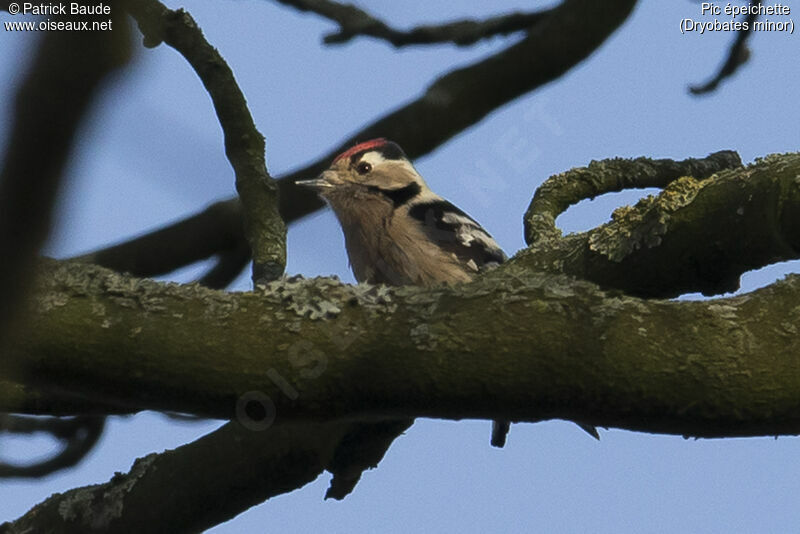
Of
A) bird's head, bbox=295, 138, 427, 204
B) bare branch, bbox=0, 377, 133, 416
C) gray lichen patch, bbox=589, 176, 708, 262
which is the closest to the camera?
gray lichen patch, bbox=589, 176, 708, 262

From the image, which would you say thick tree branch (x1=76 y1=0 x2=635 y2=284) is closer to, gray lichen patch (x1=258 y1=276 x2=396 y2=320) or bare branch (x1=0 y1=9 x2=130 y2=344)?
gray lichen patch (x1=258 y1=276 x2=396 y2=320)

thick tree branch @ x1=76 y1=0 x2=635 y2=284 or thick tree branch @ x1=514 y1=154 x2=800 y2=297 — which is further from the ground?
thick tree branch @ x1=76 y1=0 x2=635 y2=284

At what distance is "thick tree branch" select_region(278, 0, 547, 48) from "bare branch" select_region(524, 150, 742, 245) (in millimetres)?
1616

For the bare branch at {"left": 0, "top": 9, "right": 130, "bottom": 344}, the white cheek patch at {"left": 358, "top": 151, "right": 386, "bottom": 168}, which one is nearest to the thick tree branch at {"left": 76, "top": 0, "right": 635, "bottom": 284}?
the white cheek patch at {"left": 358, "top": 151, "right": 386, "bottom": 168}

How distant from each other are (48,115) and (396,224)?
5.04 metres

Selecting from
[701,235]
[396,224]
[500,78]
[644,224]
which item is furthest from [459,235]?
[701,235]

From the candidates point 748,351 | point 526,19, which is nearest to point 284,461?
point 748,351

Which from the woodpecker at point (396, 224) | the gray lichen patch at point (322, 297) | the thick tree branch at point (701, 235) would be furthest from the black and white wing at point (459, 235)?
the gray lichen patch at point (322, 297)

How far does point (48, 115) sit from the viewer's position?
109 cm

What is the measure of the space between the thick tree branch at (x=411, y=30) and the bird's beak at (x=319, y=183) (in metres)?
0.76

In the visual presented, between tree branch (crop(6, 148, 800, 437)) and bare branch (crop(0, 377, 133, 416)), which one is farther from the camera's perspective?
bare branch (crop(0, 377, 133, 416))

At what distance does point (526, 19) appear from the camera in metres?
6.36

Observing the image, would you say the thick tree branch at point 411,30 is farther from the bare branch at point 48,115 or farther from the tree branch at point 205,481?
the bare branch at point 48,115

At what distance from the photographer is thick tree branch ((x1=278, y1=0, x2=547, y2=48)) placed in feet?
19.9
